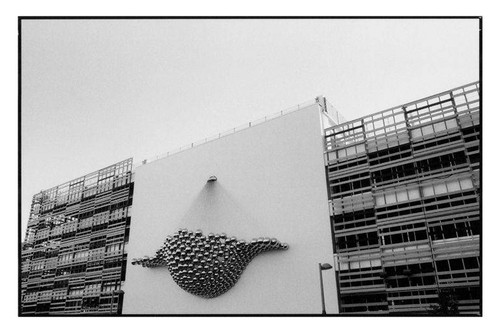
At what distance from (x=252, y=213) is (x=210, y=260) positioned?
3596mm

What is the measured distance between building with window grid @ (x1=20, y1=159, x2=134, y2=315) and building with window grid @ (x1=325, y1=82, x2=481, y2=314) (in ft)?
57.3

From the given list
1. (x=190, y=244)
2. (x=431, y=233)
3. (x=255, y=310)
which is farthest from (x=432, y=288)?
(x=190, y=244)

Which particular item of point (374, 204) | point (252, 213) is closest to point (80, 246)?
point (252, 213)

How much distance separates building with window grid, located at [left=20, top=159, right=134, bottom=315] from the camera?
3069cm

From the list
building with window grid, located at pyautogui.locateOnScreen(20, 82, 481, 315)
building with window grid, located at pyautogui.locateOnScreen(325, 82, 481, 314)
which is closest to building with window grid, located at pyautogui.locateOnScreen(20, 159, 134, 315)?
building with window grid, located at pyautogui.locateOnScreen(20, 82, 481, 315)

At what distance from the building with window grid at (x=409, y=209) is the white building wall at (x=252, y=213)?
1.23 metres

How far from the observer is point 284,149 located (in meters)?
24.1

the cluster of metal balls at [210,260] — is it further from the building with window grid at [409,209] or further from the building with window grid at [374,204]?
the building with window grid at [409,209]

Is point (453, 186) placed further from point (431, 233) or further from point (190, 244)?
point (190, 244)

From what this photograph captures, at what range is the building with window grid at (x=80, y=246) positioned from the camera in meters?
30.7

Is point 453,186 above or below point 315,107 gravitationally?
below

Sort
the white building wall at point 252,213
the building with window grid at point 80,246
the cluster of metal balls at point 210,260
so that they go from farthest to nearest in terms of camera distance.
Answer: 1. the building with window grid at point 80,246
2. the cluster of metal balls at point 210,260
3. the white building wall at point 252,213

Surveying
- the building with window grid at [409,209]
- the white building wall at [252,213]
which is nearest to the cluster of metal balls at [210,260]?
the white building wall at [252,213]

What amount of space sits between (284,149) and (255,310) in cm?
913
